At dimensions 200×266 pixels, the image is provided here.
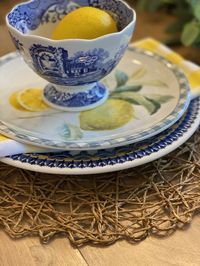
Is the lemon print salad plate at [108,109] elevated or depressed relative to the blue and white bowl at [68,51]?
depressed

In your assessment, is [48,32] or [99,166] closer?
[99,166]

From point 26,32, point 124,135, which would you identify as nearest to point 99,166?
point 124,135

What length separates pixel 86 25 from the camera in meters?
0.51

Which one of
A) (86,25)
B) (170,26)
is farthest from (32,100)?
(170,26)

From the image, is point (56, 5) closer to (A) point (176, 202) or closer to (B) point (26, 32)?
(B) point (26, 32)

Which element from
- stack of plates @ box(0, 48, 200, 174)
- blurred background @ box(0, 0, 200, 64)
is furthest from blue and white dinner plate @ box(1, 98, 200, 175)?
blurred background @ box(0, 0, 200, 64)

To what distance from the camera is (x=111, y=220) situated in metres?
0.45

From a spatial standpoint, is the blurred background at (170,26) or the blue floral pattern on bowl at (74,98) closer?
the blue floral pattern on bowl at (74,98)

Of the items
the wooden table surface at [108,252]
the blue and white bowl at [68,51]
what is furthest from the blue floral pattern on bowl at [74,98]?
the wooden table surface at [108,252]

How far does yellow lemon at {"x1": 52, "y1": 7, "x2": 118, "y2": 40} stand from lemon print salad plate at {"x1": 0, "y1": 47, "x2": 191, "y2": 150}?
0.08 meters

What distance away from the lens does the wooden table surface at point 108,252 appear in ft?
1.35

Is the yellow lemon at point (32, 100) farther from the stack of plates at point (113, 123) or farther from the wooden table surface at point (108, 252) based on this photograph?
the wooden table surface at point (108, 252)

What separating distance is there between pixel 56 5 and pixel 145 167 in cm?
22

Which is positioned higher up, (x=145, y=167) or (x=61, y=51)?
(x=61, y=51)
